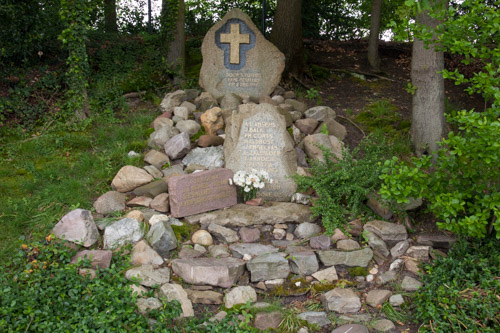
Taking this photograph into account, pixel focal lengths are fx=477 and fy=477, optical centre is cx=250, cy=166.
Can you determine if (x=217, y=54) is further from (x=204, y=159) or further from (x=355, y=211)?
(x=355, y=211)

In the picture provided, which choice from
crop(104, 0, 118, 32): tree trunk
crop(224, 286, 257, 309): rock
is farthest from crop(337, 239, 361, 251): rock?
crop(104, 0, 118, 32): tree trunk

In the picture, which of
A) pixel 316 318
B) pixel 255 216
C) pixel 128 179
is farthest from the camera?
pixel 128 179

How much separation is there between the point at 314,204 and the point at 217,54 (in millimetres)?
3755

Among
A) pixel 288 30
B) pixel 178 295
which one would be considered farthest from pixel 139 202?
pixel 288 30

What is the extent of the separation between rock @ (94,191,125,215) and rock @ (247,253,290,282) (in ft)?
5.83

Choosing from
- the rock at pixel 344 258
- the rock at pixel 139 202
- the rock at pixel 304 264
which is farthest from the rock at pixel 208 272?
the rock at pixel 139 202

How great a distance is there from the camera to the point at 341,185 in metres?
5.61

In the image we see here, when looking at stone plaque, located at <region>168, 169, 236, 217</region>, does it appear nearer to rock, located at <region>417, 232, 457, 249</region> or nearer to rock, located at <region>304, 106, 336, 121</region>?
rock, located at <region>417, 232, 457, 249</region>

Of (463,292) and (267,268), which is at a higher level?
(463,292)

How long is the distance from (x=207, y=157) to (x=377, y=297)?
3.11 meters

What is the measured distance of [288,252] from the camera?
5043mm

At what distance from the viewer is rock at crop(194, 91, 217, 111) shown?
793 cm

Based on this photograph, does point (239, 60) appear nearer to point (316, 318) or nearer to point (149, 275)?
point (149, 275)

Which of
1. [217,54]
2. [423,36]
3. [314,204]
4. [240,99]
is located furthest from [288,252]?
[217,54]
